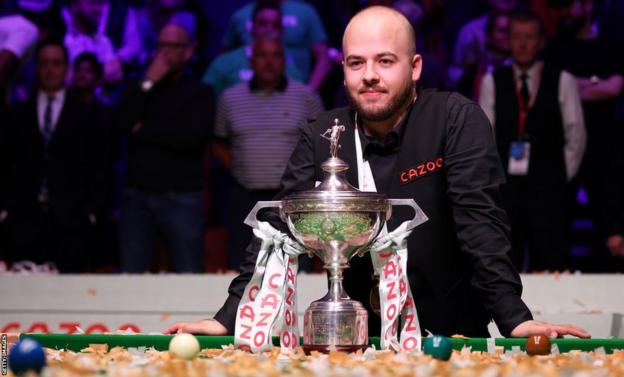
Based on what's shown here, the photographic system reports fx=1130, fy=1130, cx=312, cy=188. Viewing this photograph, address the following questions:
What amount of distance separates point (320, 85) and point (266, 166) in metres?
0.83

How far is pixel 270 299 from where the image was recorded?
285 cm

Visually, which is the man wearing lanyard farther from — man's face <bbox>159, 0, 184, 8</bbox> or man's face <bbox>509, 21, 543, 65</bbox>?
man's face <bbox>159, 0, 184, 8</bbox>

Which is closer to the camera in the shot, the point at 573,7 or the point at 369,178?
the point at 369,178

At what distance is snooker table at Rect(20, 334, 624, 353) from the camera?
2.75 metres

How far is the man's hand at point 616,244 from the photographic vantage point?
20.7 feet

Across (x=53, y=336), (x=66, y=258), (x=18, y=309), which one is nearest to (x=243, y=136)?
(x=66, y=258)

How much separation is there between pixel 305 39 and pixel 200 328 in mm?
4365

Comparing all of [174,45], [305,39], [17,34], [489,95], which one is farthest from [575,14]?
[17,34]

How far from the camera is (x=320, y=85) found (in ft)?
23.3

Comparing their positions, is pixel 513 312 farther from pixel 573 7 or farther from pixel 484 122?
pixel 573 7

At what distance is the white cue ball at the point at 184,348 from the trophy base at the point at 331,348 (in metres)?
0.36

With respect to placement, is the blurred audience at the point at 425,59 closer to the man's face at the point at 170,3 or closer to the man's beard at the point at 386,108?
the man's face at the point at 170,3

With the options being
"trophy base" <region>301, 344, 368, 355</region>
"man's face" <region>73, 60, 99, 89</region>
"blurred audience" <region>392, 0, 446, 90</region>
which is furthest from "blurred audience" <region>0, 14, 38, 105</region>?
"trophy base" <region>301, 344, 368, 355</region>

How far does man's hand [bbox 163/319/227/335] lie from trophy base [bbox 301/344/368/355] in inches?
12.9
